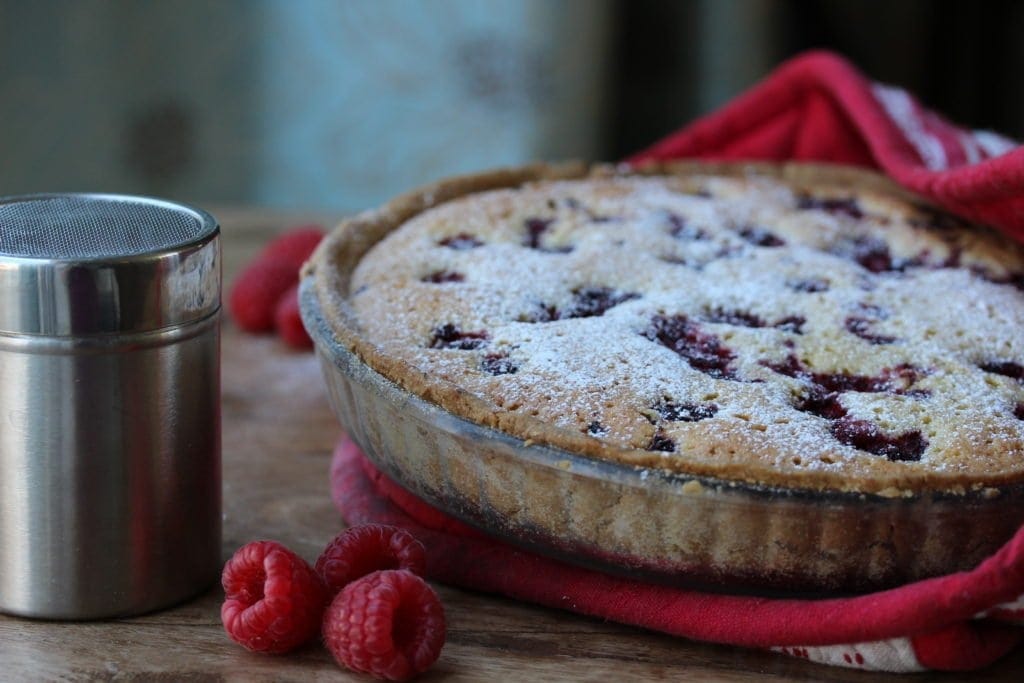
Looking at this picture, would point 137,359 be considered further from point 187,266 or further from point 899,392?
point 899,392

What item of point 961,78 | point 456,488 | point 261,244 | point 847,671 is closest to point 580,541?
point 456,488

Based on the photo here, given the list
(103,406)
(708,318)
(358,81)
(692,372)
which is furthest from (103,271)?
(358,81)

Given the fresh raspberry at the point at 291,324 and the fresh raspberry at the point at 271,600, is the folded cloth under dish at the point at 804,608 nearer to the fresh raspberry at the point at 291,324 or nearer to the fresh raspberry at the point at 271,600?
the fresh raspberry at the point at 271,600

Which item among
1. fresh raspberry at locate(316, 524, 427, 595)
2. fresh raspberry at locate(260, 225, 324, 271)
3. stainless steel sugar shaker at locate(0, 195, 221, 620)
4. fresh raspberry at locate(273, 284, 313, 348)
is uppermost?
stainless steel sugar shaker at locate(0, 195, 221, 620)

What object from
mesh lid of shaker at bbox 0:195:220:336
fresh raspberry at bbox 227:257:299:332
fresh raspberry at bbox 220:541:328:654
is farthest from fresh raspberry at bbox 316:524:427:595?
fresh raspberry at bbox 227:257:299:332

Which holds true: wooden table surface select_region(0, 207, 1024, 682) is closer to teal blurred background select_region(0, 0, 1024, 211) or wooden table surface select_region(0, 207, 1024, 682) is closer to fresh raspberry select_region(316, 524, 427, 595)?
fresh raspberry select_region(316, 524, 427, 595)

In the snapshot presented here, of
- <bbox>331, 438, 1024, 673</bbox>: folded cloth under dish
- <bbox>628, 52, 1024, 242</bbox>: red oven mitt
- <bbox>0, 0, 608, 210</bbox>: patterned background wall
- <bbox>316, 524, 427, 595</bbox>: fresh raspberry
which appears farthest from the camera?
<bbox>0, 0, 608, 210</bbox>: patterned background wall

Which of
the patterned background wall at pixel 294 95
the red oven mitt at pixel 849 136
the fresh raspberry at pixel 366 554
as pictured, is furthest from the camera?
the patterned background wall at pixel 294 95

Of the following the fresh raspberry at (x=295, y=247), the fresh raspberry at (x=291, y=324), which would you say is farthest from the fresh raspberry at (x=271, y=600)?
the fresh raspberry at (x=295, y=247)
